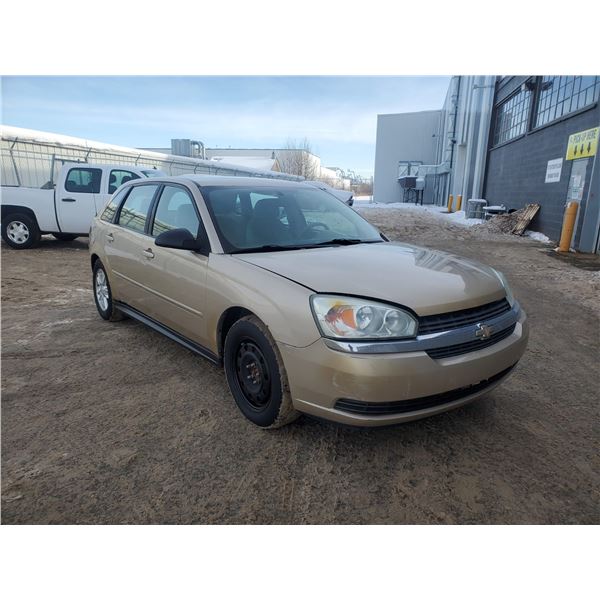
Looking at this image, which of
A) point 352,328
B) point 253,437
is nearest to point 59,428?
point 253,437

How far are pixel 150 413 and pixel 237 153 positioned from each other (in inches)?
3297

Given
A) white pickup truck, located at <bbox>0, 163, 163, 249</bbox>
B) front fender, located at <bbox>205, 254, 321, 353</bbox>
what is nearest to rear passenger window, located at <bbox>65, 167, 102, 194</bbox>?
white pickup truck, located at <bbox>0, 163, 163, 249</bbox>

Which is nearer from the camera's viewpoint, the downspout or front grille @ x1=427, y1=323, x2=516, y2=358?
front grille @ x1=427, y1=323, x2=516, y2=358

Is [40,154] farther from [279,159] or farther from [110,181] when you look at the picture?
[279,159]

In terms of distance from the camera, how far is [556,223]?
12875 millimetres

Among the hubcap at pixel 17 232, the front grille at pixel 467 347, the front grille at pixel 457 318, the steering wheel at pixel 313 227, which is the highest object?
the steering wheel at pixel 313 227

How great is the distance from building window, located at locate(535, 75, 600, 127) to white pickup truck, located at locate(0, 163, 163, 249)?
11.7 metres

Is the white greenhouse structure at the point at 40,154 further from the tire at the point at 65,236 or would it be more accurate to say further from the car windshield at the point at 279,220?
the car windshield at the point at 279,220

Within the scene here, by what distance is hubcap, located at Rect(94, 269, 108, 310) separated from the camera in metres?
4.88

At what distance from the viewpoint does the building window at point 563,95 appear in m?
11.5

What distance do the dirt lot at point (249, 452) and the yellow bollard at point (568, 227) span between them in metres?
8.37

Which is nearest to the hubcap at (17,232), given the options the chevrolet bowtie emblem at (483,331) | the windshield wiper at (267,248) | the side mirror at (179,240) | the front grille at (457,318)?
the side mirror at (179,240)

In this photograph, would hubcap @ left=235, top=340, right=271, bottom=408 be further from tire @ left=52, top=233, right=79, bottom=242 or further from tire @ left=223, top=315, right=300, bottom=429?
tire @ left=52, top=233, right=79, bottom=242

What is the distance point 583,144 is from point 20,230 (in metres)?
14.5
